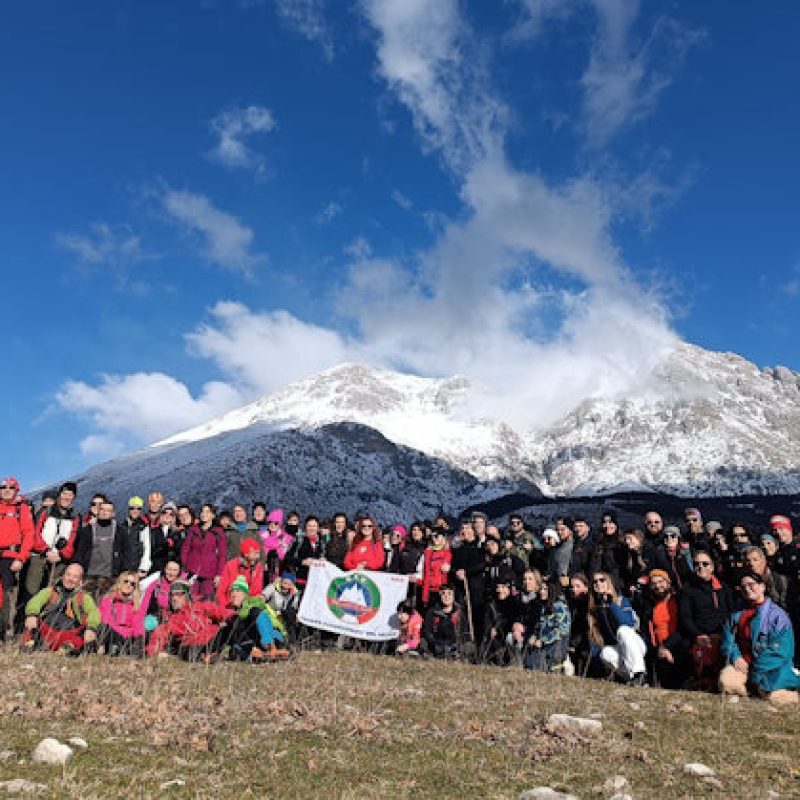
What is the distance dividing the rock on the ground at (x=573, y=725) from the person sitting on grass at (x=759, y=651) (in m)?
4.63

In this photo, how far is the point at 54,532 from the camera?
1719cm

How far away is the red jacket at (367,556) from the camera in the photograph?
60.7 feet

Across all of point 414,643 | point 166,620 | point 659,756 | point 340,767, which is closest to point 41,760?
point 340,767

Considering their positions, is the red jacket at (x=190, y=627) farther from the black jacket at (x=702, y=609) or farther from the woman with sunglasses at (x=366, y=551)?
the black jacket at (x=702, y=609)

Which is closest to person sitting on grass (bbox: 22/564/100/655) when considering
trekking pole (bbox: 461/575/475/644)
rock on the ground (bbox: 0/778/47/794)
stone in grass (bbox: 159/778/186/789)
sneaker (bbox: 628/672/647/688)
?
trekking pole (bbox: 461/575/475/644)

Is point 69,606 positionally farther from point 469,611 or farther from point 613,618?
point 613,618

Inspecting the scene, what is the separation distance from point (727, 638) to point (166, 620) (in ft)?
37.5

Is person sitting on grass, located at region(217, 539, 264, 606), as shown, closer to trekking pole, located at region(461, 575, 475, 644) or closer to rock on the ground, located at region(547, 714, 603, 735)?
trekking pole, located at region(461, 575, 475, 644)

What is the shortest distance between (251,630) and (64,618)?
395 cm

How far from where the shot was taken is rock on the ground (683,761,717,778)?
7.59m

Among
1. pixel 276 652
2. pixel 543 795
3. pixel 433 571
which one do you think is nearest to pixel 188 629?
Result: pixel 276 652

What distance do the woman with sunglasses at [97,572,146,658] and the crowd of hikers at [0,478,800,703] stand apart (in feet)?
0.11

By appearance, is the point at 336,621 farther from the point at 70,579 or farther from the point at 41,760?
the point at 41,760

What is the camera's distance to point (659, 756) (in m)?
8.27
